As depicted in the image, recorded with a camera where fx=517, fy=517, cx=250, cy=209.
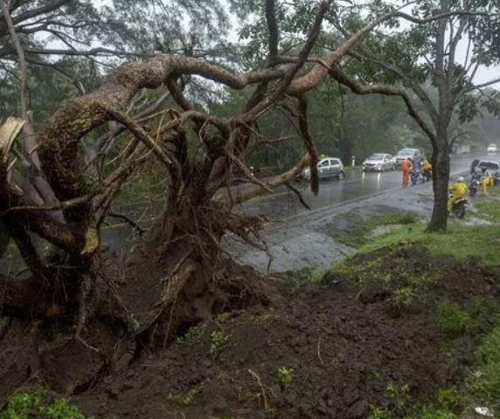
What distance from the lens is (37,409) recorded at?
151 inches

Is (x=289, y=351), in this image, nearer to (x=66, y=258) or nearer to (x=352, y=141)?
(x=66, y=258)

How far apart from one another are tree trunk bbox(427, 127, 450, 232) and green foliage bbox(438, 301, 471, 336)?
584 cm

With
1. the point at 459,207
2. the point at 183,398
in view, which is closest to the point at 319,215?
the point at 459,207

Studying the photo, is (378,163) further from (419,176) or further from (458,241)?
(458,241)

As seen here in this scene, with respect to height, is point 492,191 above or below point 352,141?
below

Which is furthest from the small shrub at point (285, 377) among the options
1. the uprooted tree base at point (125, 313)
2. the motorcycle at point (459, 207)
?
the motorcycle at point (459, 207)

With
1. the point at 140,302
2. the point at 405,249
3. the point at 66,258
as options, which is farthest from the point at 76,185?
the point at 405,249

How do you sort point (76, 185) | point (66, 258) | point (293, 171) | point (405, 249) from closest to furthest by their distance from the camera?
point (76, 185), point (66, 258), point (293, 171), point (405, 249)

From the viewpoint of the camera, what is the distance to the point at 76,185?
146 inches

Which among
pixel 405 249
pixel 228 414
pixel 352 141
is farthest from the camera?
pixel 352 141

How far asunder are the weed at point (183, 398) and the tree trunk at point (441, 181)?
8.89 metres

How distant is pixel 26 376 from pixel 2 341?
30.0 inches

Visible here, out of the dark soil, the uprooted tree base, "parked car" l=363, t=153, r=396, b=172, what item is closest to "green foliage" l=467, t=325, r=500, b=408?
the dark soil

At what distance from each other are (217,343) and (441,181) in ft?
28.9
